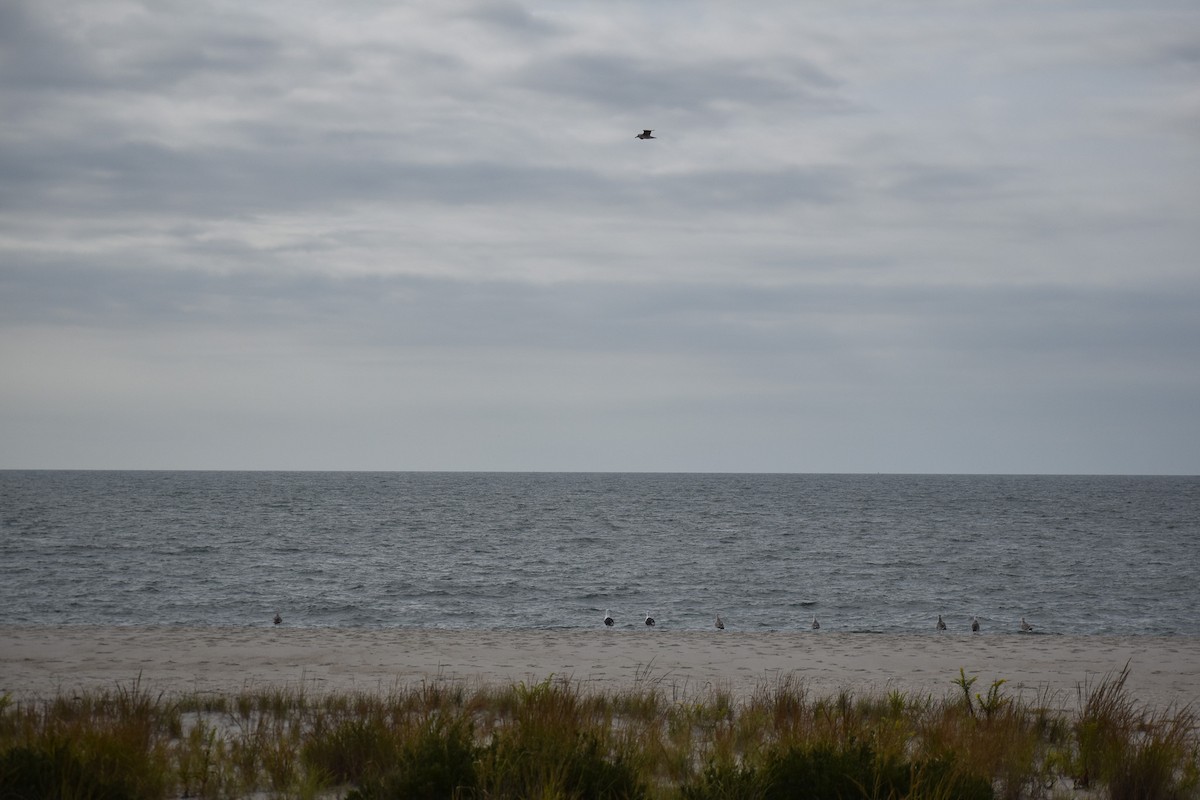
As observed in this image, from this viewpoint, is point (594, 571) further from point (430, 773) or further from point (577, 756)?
point (430, 773)

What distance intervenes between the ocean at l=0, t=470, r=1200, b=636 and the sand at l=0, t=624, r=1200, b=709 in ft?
18.2

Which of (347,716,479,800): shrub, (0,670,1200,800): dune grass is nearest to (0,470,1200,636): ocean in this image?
(0,670,1200,800): dune grass

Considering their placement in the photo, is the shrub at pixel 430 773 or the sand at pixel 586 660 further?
the sand at pixel 586 660

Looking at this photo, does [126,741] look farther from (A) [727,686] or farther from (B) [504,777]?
(A) [727,686]

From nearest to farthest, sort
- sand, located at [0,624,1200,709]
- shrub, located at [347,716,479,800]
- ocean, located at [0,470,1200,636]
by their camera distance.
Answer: shrub, located at [347,716,479,800], sand, located at [0,624,1200,709], ocean, located at [0,470,1200,636]

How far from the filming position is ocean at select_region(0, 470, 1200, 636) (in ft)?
97.1

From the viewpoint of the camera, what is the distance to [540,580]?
3912 centimetres

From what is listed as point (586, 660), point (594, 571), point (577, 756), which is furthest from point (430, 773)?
point (594, 571)

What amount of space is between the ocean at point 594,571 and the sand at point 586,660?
555 centimetres

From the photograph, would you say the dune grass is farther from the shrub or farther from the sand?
the sand

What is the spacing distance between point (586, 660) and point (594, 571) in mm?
25497

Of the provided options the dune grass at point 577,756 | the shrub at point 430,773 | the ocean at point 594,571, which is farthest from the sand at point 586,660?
the shrub at point 430,773

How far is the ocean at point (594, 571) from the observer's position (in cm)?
2959

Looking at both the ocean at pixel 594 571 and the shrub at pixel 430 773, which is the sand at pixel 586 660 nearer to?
the ocean at pixel 594 571
